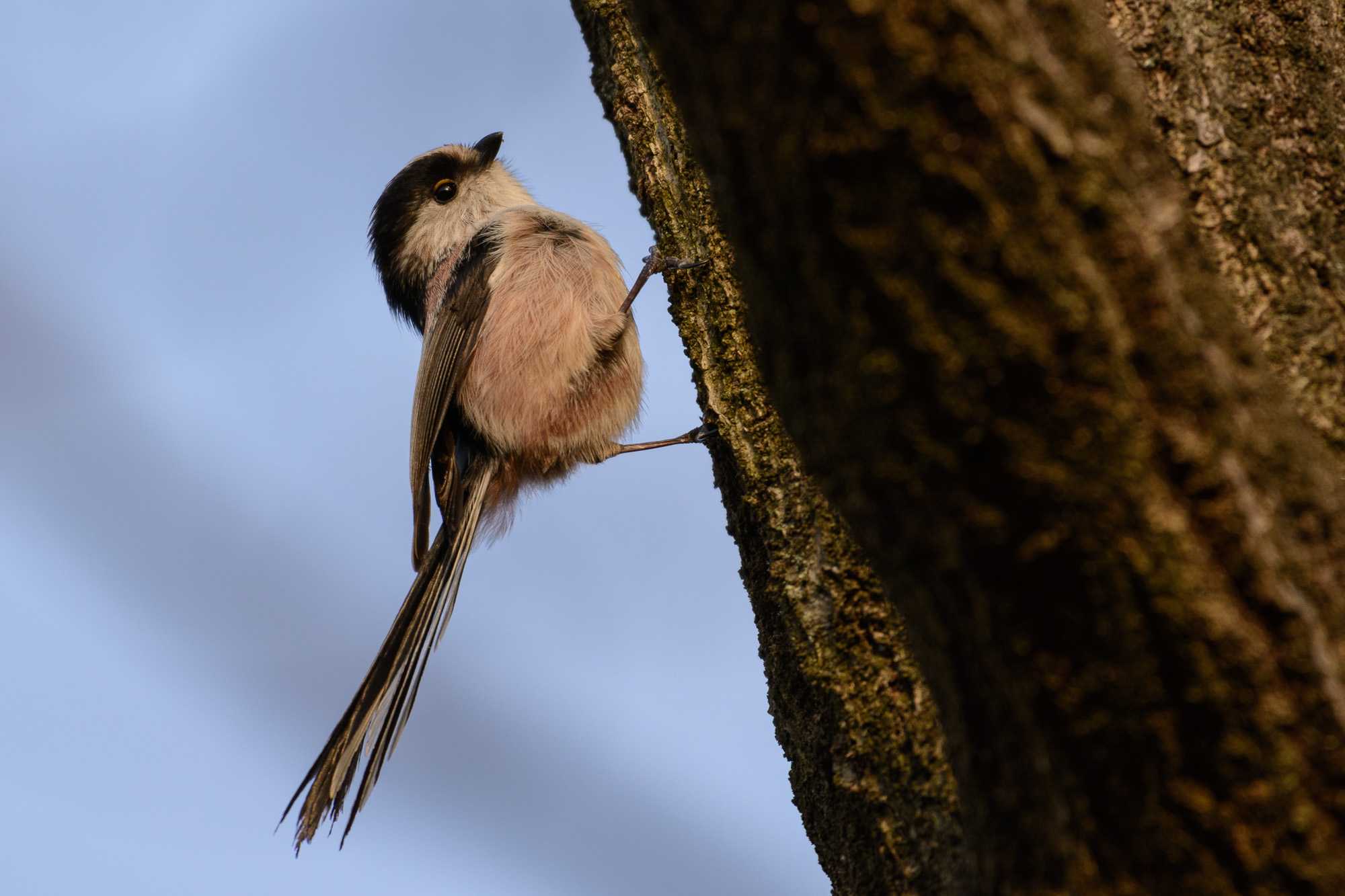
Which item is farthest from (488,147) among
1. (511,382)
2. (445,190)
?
(511,382)

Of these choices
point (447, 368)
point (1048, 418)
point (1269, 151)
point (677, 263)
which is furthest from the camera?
point (447, 368)

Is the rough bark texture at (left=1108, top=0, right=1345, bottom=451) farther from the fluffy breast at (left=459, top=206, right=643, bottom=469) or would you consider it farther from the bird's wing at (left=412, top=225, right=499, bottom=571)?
the bird's wing at (left=412, top=225, right=499, bottom=571)

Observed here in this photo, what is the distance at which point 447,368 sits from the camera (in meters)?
4.33

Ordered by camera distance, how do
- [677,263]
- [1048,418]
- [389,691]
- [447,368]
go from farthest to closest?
[447,368] < [389,691] < [677,263] < [1048,418]

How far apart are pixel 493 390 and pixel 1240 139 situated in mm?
2960

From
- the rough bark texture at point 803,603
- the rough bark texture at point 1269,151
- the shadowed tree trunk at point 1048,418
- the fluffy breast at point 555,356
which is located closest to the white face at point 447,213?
the fluffy breast at point 555,356

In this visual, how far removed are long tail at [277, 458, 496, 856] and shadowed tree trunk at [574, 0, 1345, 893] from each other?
246 centimetres

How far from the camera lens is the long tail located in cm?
316

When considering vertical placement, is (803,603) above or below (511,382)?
below

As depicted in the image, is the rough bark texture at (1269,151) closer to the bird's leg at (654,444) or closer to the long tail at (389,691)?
the bird's leg at (654,444)

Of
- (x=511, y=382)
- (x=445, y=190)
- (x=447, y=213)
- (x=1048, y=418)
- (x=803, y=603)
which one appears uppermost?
(x=445, y=190)

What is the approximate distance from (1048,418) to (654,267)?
2628 mm

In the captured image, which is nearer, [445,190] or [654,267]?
[654,267]

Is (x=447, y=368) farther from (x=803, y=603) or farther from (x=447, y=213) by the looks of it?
(x=803, y=603)
